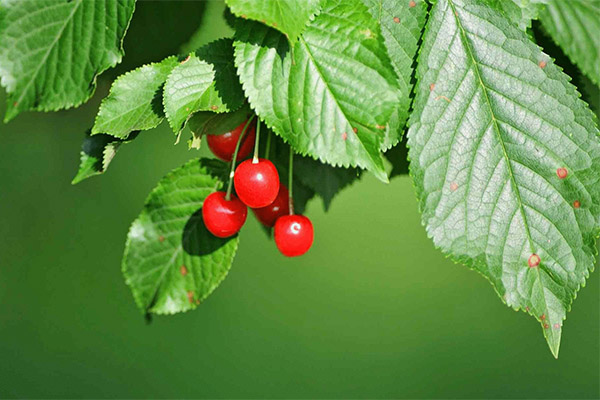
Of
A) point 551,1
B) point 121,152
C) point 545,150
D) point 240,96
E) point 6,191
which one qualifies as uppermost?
point 551,1

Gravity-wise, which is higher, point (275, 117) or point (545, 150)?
point (545, 150)

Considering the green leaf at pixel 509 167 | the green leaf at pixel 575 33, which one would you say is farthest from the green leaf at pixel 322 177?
the green leaf at pixel 575 33

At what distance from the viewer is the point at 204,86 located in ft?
2.69

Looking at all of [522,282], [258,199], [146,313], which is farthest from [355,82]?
[146,313]

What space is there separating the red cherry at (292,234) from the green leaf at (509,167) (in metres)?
0.21

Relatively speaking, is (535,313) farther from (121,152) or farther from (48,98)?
(121,152)

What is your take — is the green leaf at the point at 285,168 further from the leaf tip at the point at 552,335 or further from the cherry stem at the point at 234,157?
the leaf tip at the point at 552,335

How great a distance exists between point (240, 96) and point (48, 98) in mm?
228

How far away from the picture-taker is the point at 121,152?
1.96m

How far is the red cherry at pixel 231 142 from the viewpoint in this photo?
0.96 m

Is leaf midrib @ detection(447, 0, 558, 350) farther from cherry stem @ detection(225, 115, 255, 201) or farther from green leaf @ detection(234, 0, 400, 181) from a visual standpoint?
cherry stem @ detection(225, 115, 255, 201)

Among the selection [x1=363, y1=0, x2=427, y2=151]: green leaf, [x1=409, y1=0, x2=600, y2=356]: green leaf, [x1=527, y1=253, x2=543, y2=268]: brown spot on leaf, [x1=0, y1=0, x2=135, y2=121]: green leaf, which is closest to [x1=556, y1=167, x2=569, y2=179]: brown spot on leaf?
[x1=409, y1=0, x2=600, y2=356]: green leaf

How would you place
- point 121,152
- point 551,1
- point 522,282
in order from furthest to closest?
point 121,152, point 551,1, point 522,282

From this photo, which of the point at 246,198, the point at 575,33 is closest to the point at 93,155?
the point at 246,198
